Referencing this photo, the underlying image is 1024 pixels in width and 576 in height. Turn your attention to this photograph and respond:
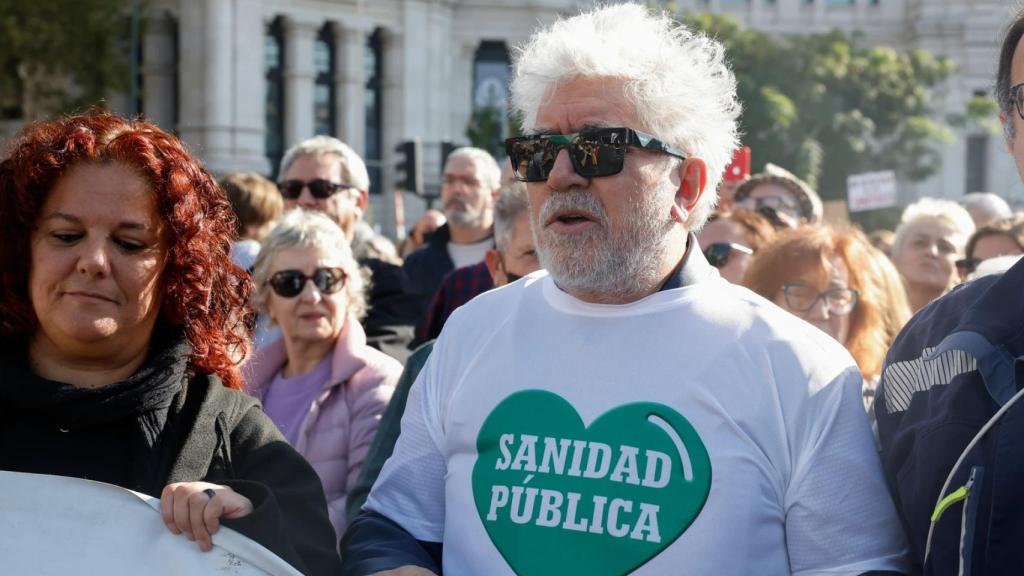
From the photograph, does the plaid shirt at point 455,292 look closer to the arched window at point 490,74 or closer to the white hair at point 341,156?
the white hair at point 341,156

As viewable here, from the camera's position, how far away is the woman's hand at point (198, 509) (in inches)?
106

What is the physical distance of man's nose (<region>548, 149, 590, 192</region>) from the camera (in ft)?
9.67

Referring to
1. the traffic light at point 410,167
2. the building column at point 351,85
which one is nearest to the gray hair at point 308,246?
the traffic light at point 410,167

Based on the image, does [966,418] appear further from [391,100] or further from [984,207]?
[391,100]

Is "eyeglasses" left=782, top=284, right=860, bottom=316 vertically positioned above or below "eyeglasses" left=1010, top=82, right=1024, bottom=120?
below

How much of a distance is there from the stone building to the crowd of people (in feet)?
118

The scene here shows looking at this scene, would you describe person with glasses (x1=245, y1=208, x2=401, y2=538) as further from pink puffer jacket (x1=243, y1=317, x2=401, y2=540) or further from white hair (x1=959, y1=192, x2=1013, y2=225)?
white hair (x1=959, y1=192, x2=1013, y2=225)

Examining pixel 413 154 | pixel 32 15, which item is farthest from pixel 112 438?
pixel 32 15

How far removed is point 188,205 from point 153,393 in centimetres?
42

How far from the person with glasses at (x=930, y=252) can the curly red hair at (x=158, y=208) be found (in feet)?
16.2

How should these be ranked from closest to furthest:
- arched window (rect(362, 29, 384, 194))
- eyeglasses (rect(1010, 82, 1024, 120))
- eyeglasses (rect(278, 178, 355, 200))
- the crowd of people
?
eyeglasses (rect(1010, 82, 1024, 120)) < the crowd of people < eyeglasses (rect(278, 178, 355, 200)) < arched window (rect(362, 29, 384, 194))

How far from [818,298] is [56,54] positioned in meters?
34.1

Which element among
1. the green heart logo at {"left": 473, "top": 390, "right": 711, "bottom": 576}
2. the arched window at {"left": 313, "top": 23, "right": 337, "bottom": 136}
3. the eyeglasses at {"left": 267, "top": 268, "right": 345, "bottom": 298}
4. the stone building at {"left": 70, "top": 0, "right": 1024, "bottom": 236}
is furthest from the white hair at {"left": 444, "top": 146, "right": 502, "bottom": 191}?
the arched window at {"left": 313, "top": 23, "right": 337, "bottom": 136}

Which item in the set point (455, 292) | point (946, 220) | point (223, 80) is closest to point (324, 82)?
point (223, 80)
